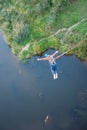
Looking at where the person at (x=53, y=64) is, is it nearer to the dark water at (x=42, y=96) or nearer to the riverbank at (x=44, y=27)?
the dark water at (x=42, y=96)

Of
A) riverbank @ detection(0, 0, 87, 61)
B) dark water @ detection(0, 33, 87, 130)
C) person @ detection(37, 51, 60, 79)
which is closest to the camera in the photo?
dark water @ detection(0, 33, 87, 130)

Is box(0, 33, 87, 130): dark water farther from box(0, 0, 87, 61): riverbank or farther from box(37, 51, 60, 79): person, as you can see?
box(0, 0, 87, 61): riverbank

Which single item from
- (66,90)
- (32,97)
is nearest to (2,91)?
(32,97)

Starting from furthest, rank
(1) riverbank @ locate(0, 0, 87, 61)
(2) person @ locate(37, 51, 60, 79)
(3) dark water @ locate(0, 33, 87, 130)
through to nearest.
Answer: (1) riverbank @ locate(0, 0, 87, 61)
(2) person @ locate(37, 51, 60, 79)
(3) dark water @ locate(0, 33, 87, 130)

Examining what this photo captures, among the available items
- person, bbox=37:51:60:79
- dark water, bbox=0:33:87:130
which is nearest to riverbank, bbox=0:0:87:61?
dark water, bbox=0:33:87:130

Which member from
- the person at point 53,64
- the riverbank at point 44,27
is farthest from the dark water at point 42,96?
the riverbank at point 44,27

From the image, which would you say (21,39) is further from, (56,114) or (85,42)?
(56,114)

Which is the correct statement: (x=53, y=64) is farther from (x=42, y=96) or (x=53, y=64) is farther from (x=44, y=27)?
(x=44, y=27)
